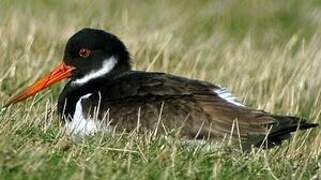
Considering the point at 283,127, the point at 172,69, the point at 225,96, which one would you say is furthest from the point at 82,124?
the point at 172,69

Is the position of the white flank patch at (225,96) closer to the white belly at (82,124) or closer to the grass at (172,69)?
the grass at (172,69)

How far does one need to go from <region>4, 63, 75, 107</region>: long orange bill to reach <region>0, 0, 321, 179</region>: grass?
9 cm

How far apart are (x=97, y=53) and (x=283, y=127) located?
213 centimetres

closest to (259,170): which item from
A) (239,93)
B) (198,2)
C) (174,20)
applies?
(239,93)

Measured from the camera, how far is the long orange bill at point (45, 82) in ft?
30.1

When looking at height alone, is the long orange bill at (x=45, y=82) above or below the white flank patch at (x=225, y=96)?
below

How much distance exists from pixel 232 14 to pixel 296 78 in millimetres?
4928

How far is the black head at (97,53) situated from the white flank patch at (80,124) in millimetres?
743

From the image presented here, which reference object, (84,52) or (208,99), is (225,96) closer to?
(208,99)

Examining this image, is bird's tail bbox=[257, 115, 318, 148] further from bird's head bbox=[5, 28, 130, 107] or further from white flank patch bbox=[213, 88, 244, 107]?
bird's head bbox=[5, 28, 130, 107]

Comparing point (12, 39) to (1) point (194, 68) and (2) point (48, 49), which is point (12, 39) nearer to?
(2) point (48, 49)

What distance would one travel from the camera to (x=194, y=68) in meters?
11.7

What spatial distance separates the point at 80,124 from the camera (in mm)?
8383

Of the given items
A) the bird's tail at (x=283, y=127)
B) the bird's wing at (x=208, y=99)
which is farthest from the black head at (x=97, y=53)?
the bird's tail at (x=283, y=127)
